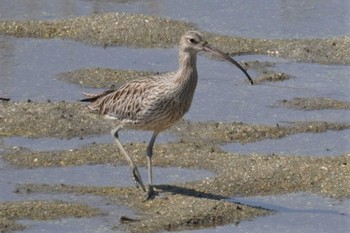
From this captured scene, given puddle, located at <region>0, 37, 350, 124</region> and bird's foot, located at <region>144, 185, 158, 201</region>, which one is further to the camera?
puddle, located at <region>0, 37, 350, 124</region>

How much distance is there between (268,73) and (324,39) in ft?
5.50

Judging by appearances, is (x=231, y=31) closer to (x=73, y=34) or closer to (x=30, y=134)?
(x=73, y=34)

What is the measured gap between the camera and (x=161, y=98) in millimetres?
10328

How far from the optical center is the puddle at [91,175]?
1045 cm

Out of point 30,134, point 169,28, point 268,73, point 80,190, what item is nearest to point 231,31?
point 169,28

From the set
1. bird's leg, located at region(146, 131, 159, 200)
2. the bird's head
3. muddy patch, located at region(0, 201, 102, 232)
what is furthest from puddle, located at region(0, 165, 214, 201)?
the bird's head

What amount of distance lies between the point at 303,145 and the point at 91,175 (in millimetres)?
2121

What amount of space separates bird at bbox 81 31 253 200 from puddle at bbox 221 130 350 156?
3.88 feet

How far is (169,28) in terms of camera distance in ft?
51.2

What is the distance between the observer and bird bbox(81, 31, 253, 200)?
10.3 m

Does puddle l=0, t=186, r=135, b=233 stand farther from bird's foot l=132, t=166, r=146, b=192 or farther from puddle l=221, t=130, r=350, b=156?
puddle l=221, t=130, r=350, b=156

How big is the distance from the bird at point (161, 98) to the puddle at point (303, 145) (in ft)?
3.88

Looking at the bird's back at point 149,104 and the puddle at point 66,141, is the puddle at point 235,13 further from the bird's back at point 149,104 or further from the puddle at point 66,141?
the bird's back at point 149,104

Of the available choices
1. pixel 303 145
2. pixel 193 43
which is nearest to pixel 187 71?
pixel 193 43
